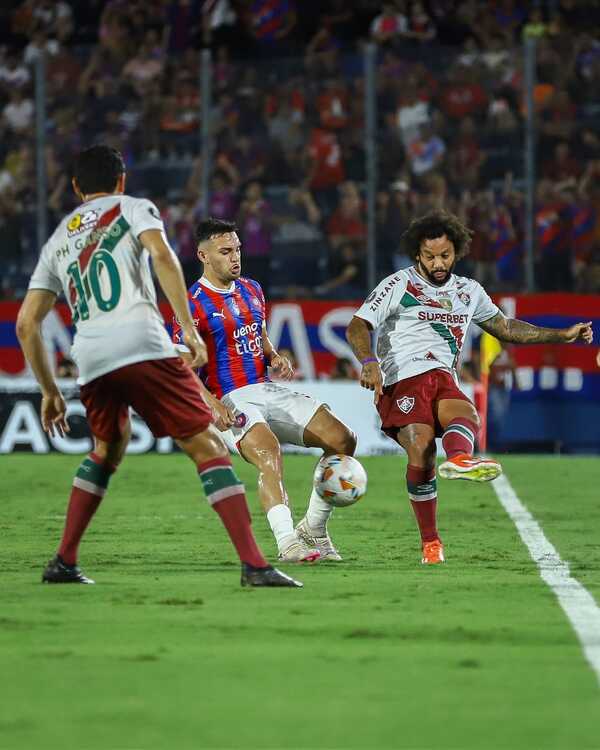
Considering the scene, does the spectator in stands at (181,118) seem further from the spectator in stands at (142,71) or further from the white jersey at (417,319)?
the white jersey at (417,319)

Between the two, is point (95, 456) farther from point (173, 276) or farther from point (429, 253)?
point (429, 253)

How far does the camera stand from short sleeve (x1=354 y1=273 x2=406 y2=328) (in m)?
8.98

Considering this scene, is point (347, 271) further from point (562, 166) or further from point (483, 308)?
point (483, 308)

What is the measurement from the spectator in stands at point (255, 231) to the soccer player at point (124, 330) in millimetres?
12225

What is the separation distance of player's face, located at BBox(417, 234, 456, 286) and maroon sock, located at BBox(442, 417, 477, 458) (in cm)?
88

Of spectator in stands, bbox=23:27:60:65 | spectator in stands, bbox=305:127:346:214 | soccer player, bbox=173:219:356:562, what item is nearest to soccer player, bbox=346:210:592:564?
soccer player, bbox=173:219:356:562

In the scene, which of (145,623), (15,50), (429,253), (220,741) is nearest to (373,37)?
(15,50)

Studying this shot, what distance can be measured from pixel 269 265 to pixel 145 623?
44.7 ft

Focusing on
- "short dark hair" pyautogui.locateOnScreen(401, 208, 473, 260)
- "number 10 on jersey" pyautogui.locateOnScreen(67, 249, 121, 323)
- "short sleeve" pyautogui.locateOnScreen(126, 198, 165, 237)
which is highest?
"short sleeve" pyautogui.locateOnScreen(126, 198, 165, 237)

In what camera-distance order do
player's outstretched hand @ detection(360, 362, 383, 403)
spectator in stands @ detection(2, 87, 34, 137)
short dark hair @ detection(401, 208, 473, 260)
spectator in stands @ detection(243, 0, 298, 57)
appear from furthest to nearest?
spectator in stands @ detection(243, 0, 298, 57)
spectator in stands @ detection(2, 87, 34, 137)
short dark hair @ detection(401, 208, 473, 260)
player's outstretched hand @ detection(360, 362, 383, 403)

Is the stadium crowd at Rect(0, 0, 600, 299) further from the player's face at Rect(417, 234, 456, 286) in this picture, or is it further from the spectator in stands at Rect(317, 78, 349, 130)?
the player's face at Rect(417, 234, 456, 286)

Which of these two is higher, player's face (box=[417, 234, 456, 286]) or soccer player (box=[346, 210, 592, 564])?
player's face (box=[417, 234, 456, 286])

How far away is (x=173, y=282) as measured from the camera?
6.81 meters

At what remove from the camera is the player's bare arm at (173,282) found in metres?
6.75
